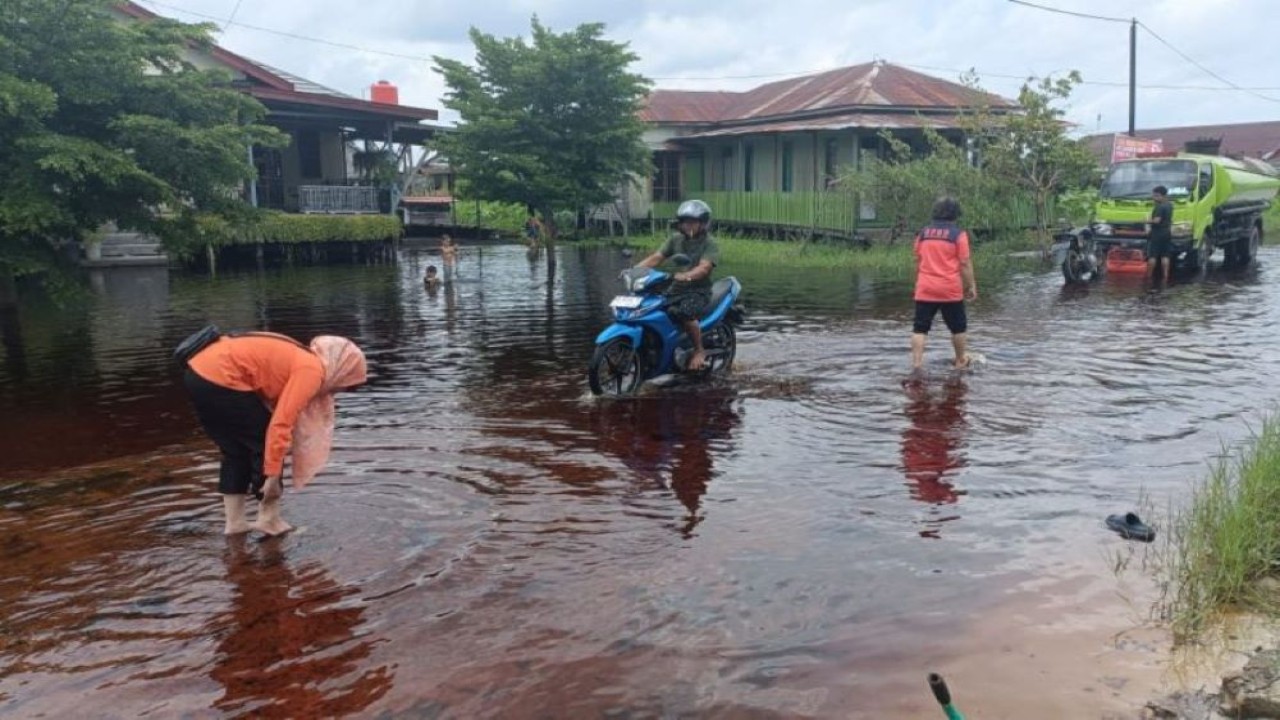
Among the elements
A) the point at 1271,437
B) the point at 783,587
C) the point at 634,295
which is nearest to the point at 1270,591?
the point at 1271,437

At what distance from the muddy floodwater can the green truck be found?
28.2ft

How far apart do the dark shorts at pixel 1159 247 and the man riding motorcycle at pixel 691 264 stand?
12590 mm

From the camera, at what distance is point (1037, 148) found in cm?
2261

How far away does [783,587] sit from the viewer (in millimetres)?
4746

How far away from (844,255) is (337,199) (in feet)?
47.3

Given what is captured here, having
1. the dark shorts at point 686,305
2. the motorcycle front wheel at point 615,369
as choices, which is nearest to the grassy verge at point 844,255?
the dark shorts at point 686,305

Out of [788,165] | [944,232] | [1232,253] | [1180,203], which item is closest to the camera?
[944,232]

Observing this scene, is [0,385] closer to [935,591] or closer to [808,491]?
[808,491]

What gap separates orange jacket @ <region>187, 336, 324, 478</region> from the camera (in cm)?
480

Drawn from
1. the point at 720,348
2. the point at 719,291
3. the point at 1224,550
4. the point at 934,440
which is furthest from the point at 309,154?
the point at 1224,550

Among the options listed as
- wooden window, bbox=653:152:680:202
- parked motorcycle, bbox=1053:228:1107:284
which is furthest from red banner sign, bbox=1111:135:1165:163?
wooden window, bbox=653:152:680:202

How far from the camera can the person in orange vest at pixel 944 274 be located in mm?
9508

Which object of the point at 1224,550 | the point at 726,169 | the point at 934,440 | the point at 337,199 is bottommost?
the point at 934,440

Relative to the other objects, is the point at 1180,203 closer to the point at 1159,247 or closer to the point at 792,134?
the point at 1159,247
